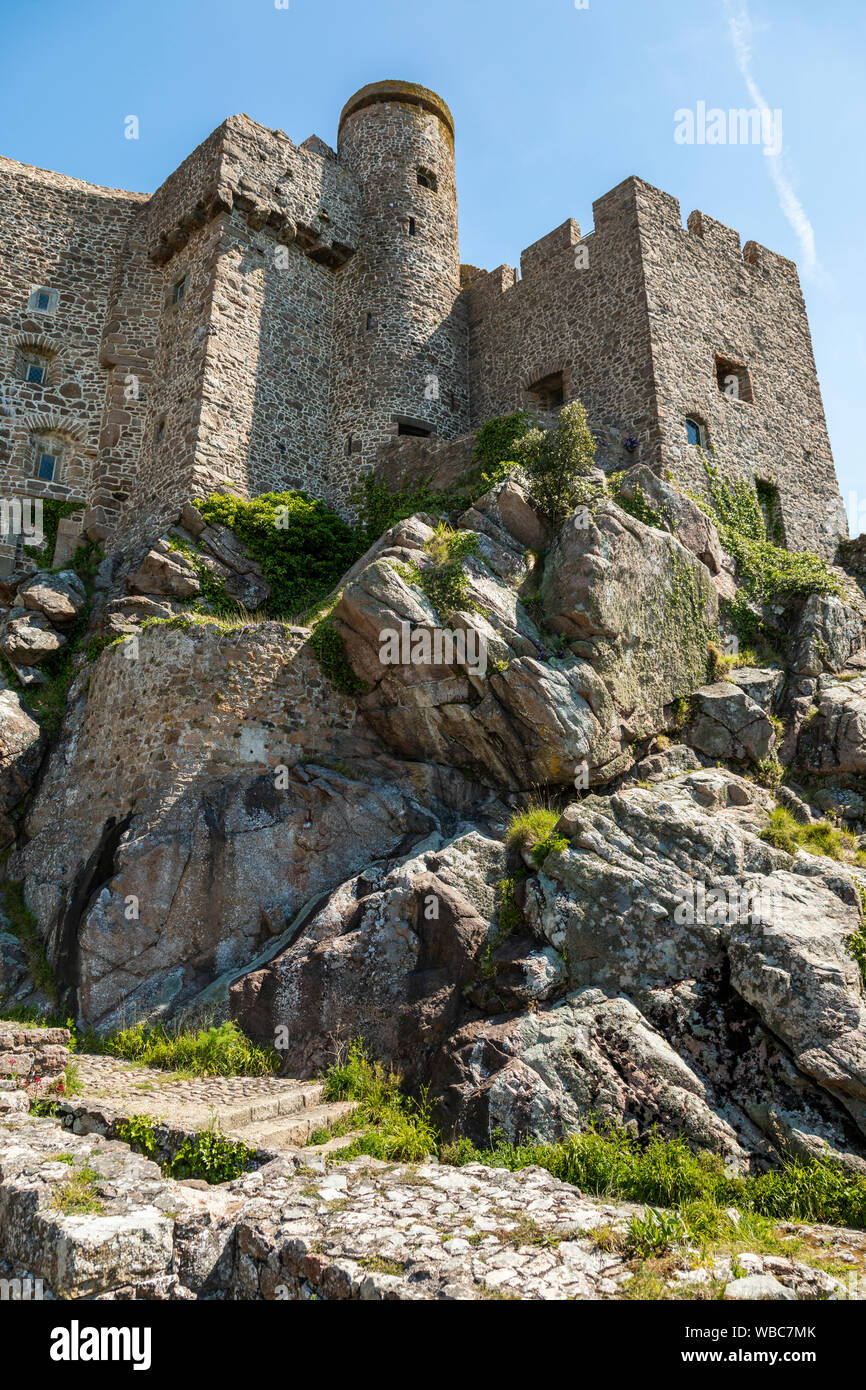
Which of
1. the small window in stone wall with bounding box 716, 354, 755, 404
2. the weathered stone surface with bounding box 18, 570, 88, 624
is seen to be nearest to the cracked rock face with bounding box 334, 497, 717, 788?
the weathered stone surface with bounding box 18, 570, 88, 624

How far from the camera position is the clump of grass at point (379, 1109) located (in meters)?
8.19

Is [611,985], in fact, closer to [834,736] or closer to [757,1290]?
[757,1290]

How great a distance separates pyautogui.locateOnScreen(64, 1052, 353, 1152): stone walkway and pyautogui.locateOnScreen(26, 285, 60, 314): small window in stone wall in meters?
17.6

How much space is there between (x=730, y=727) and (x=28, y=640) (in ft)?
42.0

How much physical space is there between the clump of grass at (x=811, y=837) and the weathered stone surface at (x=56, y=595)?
1325 cm

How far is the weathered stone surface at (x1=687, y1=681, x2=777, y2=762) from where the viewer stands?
1472cm

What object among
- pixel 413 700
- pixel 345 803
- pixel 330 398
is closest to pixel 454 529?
pixel 413 700

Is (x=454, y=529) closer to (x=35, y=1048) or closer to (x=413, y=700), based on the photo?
(x=413, y=700)

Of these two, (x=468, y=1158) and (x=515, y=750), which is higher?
(x=515, y=750)

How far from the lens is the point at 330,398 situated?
21.7 m

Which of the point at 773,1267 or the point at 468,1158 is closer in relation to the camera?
the point at 773,1267

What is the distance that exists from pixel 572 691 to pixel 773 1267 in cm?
839

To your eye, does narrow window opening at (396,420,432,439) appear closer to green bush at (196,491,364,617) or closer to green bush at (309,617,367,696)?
green bush at (196,491,364,617)

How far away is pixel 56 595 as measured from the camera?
1722 cm
